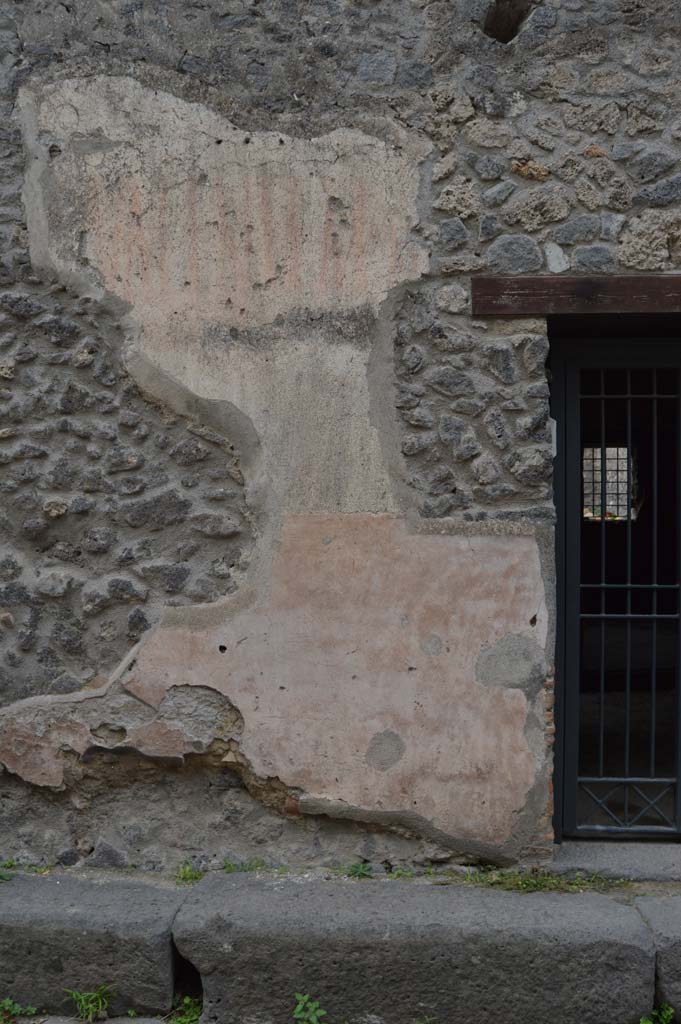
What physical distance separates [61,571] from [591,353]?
7.62 feet

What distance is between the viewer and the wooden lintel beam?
3.31 metres

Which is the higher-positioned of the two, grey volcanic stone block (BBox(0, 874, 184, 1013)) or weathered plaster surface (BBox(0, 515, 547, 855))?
weathered plaster surface (BBox(0, 515, 547, 855))

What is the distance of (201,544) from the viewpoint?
3.44 m

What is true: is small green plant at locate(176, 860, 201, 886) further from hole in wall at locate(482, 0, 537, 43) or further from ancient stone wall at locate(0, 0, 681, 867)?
hole in wall at locate(482, 0, 537, 43)

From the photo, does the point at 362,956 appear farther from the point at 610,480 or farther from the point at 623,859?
the point at 610,480

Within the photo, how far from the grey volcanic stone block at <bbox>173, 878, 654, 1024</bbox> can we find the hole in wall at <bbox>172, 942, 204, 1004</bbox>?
13cm

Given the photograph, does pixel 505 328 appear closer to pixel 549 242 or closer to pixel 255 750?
pixel 549 242

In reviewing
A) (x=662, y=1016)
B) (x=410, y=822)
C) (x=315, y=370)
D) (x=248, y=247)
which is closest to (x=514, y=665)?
(x=410, y=822)

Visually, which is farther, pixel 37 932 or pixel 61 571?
pixel 61 571

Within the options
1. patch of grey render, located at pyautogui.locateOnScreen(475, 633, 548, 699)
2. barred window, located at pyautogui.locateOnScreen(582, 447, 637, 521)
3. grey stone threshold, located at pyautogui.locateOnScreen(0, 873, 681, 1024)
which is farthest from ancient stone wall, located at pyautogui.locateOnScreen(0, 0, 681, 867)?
barred window, located at pyautogui.locateOnScreen(582, 447, 637, 521)

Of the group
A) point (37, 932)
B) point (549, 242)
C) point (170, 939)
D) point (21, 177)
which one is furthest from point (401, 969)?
point (21, 177)

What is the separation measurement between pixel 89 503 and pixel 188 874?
150 cm

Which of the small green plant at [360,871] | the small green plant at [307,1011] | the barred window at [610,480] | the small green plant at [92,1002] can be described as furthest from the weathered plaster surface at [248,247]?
the barred window at [610,480]

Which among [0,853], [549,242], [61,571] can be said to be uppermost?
[549,242]
